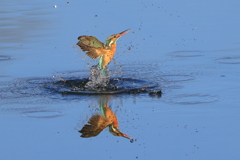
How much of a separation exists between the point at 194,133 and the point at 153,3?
7378mm

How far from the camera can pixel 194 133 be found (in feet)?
19.0

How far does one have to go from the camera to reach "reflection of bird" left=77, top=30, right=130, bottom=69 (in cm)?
761

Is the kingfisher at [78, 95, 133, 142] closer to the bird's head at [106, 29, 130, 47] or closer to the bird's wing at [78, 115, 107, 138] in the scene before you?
the bird's wing at [78, 115, 107, 138]

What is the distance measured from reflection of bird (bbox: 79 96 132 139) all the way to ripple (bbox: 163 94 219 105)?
2.52 ft

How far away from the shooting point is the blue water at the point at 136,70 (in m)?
5.87

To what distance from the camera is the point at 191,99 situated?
702 cm

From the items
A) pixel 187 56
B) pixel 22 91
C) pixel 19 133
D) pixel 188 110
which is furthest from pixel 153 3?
pixel 19 133

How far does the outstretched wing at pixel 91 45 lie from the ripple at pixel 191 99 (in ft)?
3.79

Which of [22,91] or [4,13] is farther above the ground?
[4,13]

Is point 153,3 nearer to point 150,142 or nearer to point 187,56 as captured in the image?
point 187,56

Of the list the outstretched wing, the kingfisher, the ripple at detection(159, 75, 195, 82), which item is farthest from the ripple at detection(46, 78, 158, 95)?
the kingfisher

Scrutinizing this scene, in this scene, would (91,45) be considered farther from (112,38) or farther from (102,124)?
(102,124)

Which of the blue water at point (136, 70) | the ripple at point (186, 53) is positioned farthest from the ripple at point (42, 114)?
the ripple at point (186, 53)

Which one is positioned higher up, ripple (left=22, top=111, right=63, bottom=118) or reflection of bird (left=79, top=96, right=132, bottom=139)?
ripple (left=22, top=111, right=63, bottom=118)
